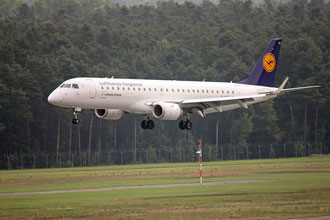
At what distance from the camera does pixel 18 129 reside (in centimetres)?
11969

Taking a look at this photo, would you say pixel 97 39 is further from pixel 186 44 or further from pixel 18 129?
pixel 18 129

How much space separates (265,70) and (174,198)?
103 feet

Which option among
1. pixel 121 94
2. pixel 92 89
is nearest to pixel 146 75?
pixel 121 94

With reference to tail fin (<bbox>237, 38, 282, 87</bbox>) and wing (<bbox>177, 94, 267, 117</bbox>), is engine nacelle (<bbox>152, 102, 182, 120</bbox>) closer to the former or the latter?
wing (<bbox>177, 94, 267, 117</bbox>)

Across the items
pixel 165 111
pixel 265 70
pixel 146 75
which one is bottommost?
pixel 165 111

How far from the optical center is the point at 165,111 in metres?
61.7

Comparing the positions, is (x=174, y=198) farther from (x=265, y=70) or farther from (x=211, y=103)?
(x=265, y=70)

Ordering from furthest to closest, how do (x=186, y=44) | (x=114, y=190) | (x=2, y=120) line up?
1. (x=186, y=44)
2. (x=2, y=120)
3. (x=114, y=190)

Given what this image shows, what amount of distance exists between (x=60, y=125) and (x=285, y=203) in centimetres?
8618

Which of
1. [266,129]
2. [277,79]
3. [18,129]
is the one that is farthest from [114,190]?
[277,79]

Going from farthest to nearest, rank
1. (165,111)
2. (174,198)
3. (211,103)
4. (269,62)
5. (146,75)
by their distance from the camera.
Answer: (146,75) → (269,62) → (211,103) → (165,111) → (174,198)

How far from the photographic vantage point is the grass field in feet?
132

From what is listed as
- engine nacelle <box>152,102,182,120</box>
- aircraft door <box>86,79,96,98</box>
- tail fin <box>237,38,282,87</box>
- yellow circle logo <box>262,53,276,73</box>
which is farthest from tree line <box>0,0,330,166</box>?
aircraft door <box>86,79,96,98</box>

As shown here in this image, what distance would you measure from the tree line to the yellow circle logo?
46.7 metres
